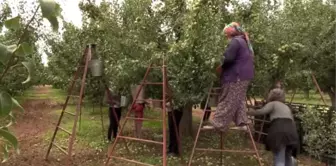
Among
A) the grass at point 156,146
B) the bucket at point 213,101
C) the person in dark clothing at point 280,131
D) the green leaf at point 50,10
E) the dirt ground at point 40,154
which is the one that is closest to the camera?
the green leaf at point 50,10

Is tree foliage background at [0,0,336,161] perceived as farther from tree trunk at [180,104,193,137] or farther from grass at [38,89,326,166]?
grass at [38,89,326,166]

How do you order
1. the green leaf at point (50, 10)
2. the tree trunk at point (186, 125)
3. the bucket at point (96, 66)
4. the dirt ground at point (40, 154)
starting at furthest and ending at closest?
the tree trunk at point (186, 125) → the bucket at point (96, 66) → the dirt ground at point (40, 154) → the green leaf at point (50, 10)

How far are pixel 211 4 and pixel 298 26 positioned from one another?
4.45 meters

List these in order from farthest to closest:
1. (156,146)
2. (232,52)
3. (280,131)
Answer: (156,146)
(280,131)
(232,52)

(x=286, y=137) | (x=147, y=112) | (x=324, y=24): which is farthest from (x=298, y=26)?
(x=147, y=112)

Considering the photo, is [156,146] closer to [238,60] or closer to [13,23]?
[238,60]

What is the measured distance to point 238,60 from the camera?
6.08 m

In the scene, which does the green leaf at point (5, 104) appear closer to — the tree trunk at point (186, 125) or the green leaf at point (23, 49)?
the green leaf at point (23, 49)

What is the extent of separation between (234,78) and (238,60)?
29cm

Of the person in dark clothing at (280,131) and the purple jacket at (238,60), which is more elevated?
the purple jacket at (238,60)

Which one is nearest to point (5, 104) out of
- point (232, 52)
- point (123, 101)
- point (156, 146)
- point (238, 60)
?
point (232, 52)

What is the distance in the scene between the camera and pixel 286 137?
249 inches

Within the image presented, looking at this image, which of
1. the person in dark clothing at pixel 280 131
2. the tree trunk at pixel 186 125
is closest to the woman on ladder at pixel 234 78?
the person in dark clothing at pixel 280 131

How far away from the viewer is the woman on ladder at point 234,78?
6035 millimetres
